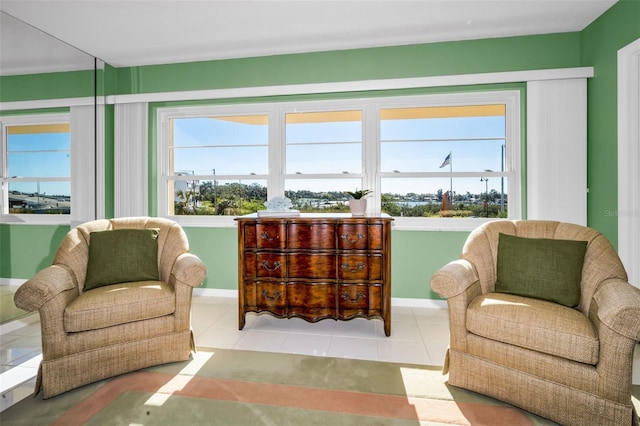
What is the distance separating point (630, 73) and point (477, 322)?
2.55 metres

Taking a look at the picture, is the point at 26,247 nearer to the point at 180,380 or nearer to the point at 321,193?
the point at 180,380

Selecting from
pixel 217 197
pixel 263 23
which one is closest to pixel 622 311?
pixel 263 23

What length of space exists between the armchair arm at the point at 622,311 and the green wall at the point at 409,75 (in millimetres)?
1606

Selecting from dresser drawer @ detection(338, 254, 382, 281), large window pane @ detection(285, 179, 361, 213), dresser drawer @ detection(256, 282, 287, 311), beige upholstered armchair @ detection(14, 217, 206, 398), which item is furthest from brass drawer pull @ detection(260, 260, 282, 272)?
large window pane @ detection(285, 179, 361, 213)

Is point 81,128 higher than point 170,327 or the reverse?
higher

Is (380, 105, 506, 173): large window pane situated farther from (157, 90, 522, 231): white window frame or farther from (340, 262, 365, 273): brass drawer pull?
(340, 262, 365, 273): brass drawer pull

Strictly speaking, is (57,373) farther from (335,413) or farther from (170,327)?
(335,413)

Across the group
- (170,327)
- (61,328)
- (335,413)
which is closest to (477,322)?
(335,413)

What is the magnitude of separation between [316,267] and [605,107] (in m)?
3.01

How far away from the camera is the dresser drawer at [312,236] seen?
294 cm

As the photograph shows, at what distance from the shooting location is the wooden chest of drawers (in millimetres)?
2877

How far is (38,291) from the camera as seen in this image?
195cm

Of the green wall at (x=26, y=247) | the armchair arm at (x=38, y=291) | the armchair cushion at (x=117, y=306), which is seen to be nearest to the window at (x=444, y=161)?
the armchair cushion at (x=117, y=306)

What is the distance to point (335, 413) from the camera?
6.04 feet
